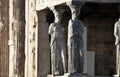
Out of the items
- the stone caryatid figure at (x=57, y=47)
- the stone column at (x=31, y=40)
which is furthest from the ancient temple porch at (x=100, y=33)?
the stone caryatid figure at (x=57, y=47)

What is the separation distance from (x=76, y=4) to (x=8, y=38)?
967 centimetres

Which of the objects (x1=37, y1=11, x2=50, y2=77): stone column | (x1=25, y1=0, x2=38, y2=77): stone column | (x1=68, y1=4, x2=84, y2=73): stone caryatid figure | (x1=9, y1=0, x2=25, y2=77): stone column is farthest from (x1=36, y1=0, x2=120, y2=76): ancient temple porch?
(x1=68, y1=4, x2=84, y2=73): stone caryatid figure

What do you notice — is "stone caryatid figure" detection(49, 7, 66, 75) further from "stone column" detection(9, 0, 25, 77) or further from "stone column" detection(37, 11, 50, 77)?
"stone column" detection(9, 0, 25, 77)

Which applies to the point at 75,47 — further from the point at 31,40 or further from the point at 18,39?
the point at 18,39

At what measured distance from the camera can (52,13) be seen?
33469 millimetres

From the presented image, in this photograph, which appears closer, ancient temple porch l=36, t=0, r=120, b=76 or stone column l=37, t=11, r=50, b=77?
ancient temple porch l=36, t=0, r=120, b=76

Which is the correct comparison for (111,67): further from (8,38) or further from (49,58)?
(8,38)

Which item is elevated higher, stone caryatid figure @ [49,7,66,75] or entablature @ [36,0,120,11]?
entablature @ [36,0,120,11]

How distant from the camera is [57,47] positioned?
100 ft

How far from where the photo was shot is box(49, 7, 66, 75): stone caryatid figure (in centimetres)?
3052

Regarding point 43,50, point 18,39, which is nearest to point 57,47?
point 43,50

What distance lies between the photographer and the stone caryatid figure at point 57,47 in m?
30.5

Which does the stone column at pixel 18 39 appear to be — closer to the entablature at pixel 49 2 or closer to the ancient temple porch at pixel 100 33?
the entablature at pixel 49 2

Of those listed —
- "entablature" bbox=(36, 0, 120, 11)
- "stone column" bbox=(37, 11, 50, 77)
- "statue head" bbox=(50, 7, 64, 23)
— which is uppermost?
"entablature" bbox=(36, 0, 120, 11)
